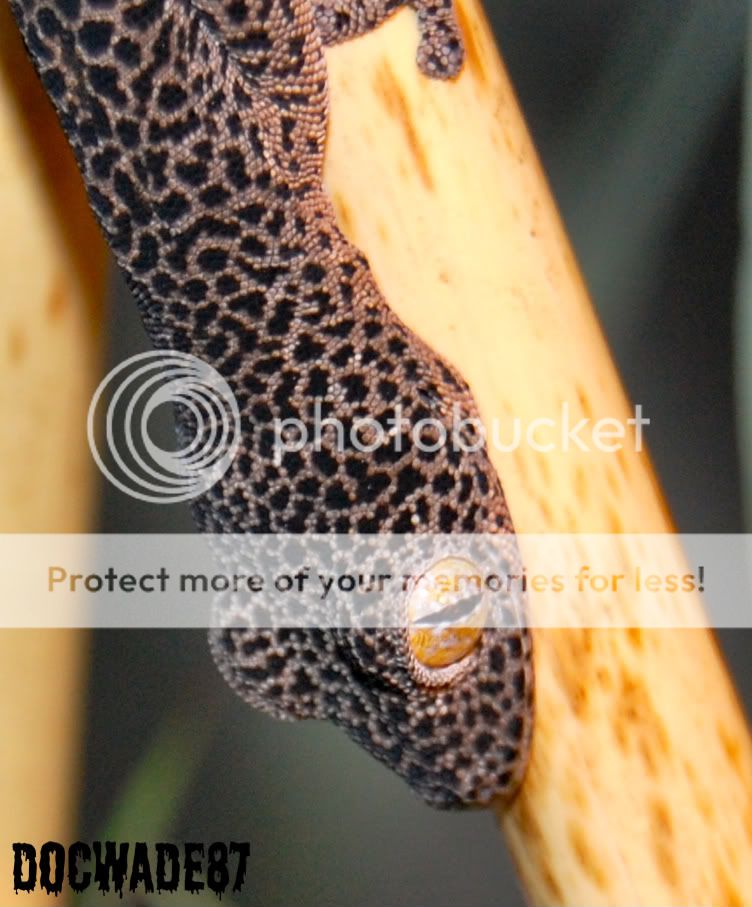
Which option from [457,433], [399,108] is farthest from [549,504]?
[399,108]

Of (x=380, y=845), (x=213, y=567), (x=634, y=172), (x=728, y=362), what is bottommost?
(x=380, y=845)

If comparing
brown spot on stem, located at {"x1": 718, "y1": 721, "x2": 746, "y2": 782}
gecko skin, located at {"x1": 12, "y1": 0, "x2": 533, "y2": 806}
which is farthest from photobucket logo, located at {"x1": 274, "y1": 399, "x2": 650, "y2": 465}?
brown spot on stem, located at {"x1": 718, "y1": 721, "x2": 746, "y2": 782}

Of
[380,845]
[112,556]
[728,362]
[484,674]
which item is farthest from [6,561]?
[728,362]

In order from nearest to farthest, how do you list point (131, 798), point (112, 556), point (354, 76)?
1. point (354, 76)
2. point (112, 556)
3. point (131, 798)

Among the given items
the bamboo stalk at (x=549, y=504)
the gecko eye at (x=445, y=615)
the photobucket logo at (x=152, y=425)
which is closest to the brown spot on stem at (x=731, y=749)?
the bamboo stalk at (x=549, y=504)

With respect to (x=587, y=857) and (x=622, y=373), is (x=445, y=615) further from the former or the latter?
(x=622, y=373)

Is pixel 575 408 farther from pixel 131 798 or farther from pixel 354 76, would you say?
pixel 131 798

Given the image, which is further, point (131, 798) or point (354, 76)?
point (131, 798)

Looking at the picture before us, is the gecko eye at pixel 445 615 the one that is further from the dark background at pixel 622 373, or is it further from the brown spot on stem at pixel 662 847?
the dark background at pixel 622 373
